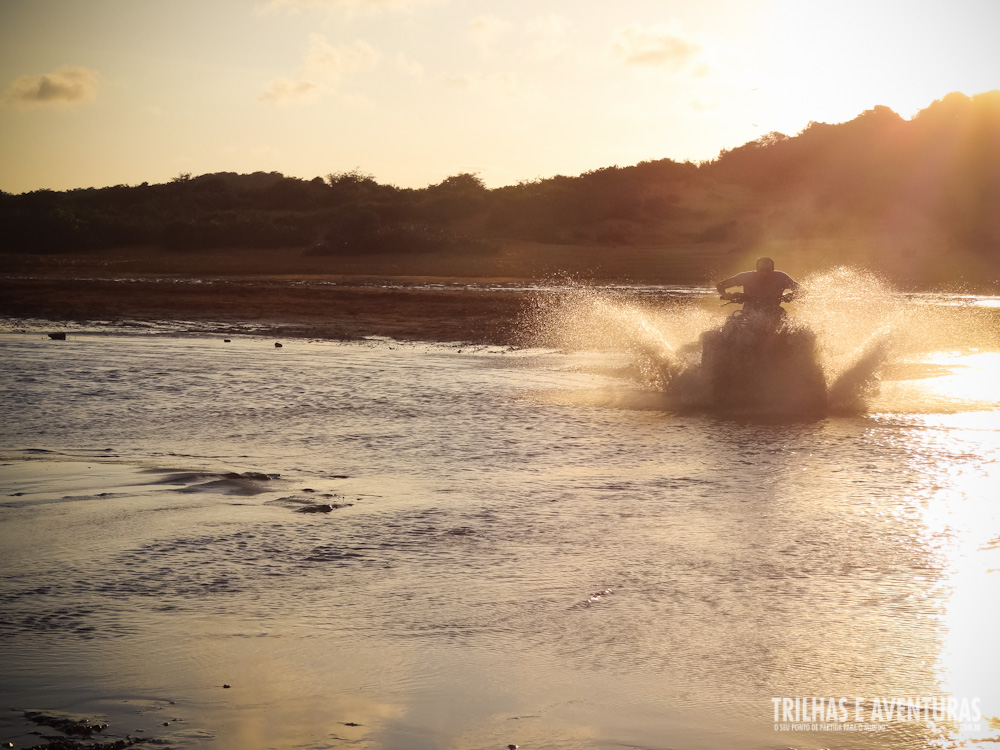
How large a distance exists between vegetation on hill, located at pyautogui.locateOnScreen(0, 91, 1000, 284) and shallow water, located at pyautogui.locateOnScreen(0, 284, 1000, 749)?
1147 inches

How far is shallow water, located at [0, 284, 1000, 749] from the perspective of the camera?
13.7ft

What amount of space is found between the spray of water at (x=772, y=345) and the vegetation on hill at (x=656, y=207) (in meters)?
15.4

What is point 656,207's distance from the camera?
45969 millimetres

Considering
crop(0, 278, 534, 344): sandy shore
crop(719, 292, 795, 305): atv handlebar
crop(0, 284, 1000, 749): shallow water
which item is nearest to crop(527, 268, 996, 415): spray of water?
crop(719, 292, 795, 305): atv handlebar

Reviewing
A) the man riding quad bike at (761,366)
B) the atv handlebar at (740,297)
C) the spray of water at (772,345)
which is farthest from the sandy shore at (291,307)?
the man riding quad bike at (761,366)

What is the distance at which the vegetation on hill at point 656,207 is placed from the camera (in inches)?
1583

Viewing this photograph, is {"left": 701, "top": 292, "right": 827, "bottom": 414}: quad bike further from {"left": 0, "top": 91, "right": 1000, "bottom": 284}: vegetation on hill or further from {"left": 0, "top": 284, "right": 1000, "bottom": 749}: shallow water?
{"left": 0, "top": 91, "right": 1000, "bottom": 284}: vegetation on hill

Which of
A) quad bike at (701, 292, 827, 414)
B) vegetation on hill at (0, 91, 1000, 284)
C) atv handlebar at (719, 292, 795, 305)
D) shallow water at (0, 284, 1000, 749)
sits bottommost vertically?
shallow water at (0, 284, 1000, 749)

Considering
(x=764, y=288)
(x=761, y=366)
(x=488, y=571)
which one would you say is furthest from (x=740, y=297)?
(x=488, y=571)

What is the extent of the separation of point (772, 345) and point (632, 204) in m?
34.3

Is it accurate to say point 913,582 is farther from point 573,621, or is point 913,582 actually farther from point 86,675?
point 86,675

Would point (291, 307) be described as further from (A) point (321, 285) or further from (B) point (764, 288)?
(B) point (764, 288)

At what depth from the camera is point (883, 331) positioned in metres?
14.2

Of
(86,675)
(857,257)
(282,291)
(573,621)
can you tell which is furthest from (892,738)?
(857,257)
